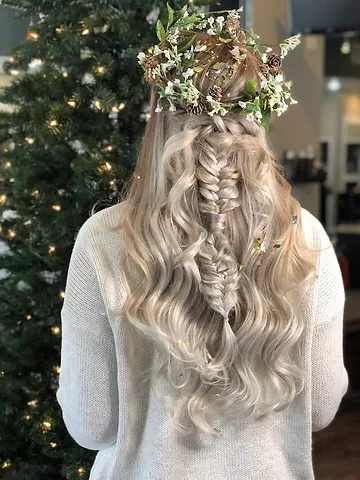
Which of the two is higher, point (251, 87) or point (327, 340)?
point (251, 87)

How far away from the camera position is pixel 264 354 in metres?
1.10

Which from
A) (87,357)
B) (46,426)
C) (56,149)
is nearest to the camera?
(87,357)

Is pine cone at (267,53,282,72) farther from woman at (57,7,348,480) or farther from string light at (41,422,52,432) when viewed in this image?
string light at (41,422,52,432)

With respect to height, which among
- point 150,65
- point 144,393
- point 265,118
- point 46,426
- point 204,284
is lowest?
point 46,426

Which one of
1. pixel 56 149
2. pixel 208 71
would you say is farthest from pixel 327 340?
pixel 56 149

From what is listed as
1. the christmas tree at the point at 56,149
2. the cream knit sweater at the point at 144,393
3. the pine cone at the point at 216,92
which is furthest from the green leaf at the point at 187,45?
the christmas tree at the point at 56,149

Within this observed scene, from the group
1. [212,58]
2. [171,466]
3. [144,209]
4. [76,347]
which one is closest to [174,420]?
[171,466]

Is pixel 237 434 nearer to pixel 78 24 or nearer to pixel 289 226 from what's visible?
pixel 289 226

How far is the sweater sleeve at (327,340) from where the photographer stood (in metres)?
1.11

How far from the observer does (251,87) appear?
102 cm

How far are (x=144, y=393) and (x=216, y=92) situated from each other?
1.90ft

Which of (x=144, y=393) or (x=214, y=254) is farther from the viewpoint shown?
(x=144, y=393)

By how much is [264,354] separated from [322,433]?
235 cm

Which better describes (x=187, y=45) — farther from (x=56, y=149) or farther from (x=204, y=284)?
(x=56, y=149)
